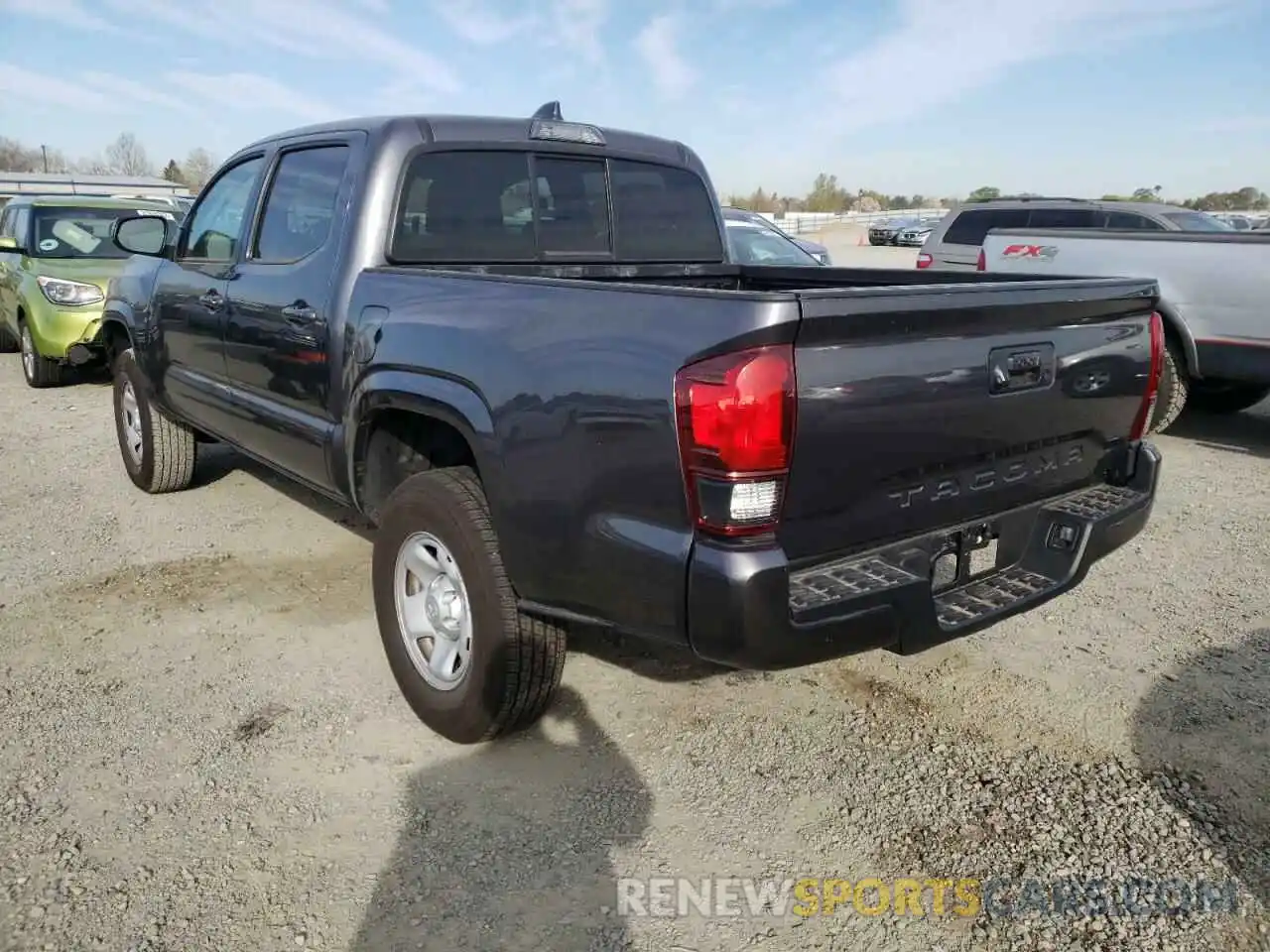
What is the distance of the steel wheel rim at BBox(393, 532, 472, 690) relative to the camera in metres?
3.03

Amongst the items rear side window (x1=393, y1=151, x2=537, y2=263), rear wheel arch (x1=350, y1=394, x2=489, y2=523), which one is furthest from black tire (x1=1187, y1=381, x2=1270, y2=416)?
rear wheel arch (x1=350, y1=394, x2=489, y2=523)

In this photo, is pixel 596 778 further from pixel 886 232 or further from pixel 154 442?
pixel 886 232

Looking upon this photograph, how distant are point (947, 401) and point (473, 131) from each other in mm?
2182

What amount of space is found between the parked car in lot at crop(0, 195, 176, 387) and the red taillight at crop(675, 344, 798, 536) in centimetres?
765

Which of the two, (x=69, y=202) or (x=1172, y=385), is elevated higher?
(x=69, y=202)

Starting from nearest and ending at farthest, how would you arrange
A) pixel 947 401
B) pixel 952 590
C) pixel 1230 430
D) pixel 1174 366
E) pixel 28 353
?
pixel 947 401
pixel 952 590
pixel 1174 366
pixel 1230 430
pixel 28 353

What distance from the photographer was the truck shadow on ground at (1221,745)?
→ 2.64 meters

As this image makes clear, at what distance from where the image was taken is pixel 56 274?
28.7 ft

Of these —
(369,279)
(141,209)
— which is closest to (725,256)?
(369,279)

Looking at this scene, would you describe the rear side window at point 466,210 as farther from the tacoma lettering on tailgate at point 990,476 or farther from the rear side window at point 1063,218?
the rear side window at point 1063,218

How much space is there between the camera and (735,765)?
9.87 feet

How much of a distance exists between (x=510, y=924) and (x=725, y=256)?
3237 mm

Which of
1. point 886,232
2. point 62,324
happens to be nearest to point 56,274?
point 62,324

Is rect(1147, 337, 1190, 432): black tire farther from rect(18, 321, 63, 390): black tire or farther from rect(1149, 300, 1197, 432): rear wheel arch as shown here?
rect(18, 321, 63, 390): black tire
